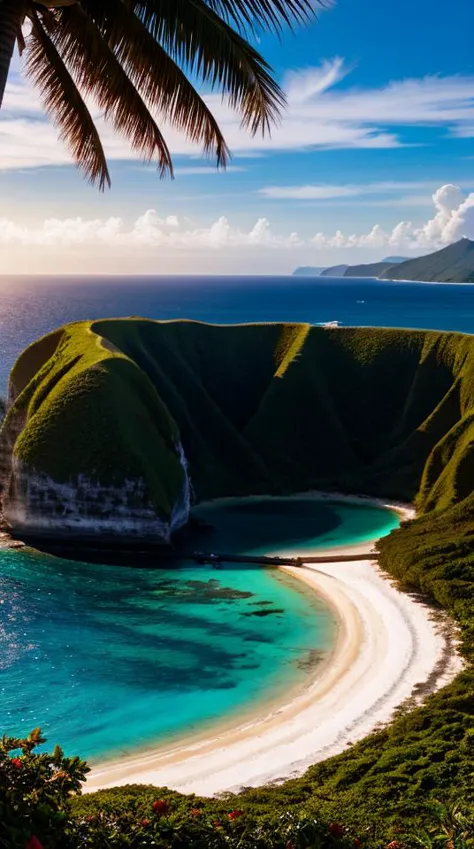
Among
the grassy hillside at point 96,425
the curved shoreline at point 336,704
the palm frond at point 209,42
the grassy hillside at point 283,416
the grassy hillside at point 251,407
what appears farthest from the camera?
the grassy hillside at point 251,407

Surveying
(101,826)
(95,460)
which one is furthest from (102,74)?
(95,460)

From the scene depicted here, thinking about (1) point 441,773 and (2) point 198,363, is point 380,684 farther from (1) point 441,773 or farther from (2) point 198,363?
(2) point 198,363

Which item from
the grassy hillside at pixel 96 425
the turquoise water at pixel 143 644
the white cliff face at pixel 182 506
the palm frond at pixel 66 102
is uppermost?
the palm frond at pixel 66 102

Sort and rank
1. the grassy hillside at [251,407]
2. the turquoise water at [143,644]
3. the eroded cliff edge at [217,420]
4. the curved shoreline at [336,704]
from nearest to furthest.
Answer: the curved shoreline at [336,704] → the turquoise water at [143,644] → the eroded cliff edge at [217,420] → the grassy hillside at [251,407]

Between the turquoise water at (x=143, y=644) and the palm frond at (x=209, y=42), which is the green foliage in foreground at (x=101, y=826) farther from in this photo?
the turquoise water at (x=143, y=644)

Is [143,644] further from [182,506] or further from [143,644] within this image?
[182,506]

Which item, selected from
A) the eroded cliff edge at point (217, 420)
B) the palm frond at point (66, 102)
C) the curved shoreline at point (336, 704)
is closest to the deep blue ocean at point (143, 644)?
the curved shoreline at point (336, 704)

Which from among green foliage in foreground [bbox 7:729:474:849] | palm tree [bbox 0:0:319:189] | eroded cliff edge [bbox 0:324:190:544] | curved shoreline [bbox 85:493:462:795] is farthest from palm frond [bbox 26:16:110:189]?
eroded cliff edge [bbox 0:324:190:544]
